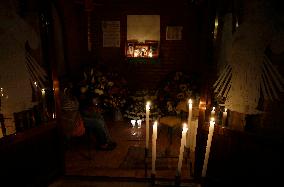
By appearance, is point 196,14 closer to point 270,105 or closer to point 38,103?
point 270,105

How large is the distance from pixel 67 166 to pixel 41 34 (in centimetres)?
240

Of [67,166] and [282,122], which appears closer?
[282,122]

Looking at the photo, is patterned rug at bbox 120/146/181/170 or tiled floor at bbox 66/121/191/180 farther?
patterned rug at bbox 120/146/181/170

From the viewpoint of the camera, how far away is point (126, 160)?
446cm

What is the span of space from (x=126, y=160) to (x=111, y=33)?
4.61 meters

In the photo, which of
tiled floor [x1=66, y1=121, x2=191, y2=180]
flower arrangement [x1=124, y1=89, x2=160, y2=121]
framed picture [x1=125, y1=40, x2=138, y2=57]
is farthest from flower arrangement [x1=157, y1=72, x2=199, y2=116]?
framed picture [x1=125, y1=40, x2=138, y2=57]

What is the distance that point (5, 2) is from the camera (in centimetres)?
286

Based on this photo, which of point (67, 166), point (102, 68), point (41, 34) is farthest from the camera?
point (102, 68)

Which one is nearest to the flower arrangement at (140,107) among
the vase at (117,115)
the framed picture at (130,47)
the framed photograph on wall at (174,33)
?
the vase at (117,115)

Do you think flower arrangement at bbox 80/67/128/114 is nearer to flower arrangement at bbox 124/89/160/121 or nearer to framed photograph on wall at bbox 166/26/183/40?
flower arrangement at bbox 124/89/160/121

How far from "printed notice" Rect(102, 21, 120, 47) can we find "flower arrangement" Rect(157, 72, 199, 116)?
2221 millimetres

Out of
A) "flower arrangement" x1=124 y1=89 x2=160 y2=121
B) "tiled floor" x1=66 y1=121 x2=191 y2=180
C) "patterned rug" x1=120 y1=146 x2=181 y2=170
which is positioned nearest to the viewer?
"tiled floor" x1=66 y1=121 x2=191 y2=180

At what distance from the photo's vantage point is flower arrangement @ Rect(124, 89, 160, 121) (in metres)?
6.52

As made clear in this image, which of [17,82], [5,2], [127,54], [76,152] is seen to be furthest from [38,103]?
[127,54]
